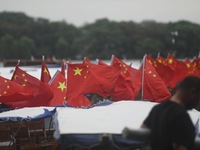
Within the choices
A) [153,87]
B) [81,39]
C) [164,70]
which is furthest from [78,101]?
[81,39]

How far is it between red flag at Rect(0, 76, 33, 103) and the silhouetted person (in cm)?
708

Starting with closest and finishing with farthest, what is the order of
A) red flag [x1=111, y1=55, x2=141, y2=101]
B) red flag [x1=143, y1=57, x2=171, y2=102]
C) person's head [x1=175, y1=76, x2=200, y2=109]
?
1. person's head [x1=175, y1=76, x2=200, y2=109]
2. red flag [x1=143, y1=57, x2=171, y2=102]
3. red flag [x1=111, y1=55, x2=141, y2=101]

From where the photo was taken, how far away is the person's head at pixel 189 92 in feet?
10.6

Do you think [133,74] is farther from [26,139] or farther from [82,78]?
[26,139]

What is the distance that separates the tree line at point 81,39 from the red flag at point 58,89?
42178 mm

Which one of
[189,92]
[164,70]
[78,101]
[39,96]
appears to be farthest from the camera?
[164,70]

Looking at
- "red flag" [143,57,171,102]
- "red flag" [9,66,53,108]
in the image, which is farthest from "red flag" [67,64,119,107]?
"red flag" [143,57,171,102]

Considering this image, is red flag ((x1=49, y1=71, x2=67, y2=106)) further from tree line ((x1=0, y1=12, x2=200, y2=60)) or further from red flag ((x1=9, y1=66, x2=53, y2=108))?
tree line ((x1=0, y1=12, x2=200, y2=60))

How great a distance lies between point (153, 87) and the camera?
11.3 m

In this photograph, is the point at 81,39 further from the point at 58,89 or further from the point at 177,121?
the point at 177,121

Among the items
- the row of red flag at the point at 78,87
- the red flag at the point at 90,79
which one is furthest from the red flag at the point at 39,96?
the red flag at the point at 90,79

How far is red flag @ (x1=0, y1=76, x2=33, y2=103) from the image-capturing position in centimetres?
991

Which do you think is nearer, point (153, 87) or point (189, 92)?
point (189, 92)

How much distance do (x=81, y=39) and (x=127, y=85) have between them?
49.9 m
